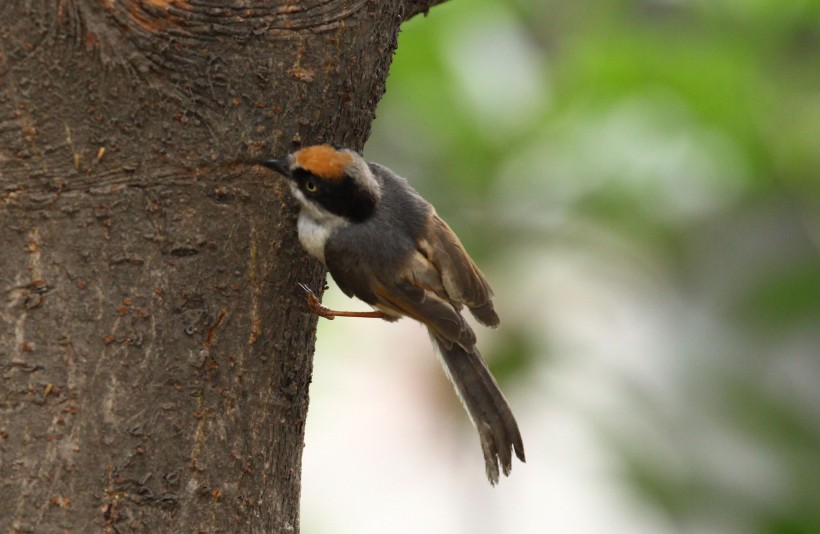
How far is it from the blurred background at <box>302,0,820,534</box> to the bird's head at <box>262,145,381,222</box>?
1515 millimetres

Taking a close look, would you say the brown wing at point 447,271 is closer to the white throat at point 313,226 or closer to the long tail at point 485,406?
the long tail at point 485,406

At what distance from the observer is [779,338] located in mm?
4422

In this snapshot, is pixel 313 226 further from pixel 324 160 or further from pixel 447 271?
pixel 447 271

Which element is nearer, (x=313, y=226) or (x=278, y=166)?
(x=278, y=166)

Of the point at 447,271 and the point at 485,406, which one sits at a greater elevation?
the point at 447,271

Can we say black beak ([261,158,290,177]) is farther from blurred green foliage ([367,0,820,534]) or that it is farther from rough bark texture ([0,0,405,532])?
blurred green foliage ([367,0,820,534])

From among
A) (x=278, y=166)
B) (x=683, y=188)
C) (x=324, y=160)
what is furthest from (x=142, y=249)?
(x=683, y=188)

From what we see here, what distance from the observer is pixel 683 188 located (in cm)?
457

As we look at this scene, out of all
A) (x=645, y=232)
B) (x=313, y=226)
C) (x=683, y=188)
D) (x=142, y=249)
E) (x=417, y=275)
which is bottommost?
(x=142, y=249)

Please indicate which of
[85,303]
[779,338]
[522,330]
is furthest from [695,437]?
[85,303]

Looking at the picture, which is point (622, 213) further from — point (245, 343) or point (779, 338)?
point (245, 343)

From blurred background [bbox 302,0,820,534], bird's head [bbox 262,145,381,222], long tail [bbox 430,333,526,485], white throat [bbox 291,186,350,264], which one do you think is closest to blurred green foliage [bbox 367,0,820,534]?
blurred background [bbox 302,0,820,534]

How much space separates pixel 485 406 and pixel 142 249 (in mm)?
1192

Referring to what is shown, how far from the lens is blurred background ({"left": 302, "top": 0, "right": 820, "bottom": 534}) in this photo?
436cm
